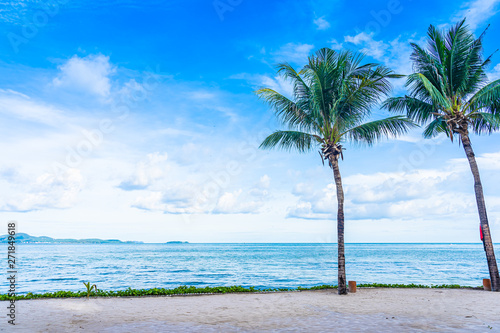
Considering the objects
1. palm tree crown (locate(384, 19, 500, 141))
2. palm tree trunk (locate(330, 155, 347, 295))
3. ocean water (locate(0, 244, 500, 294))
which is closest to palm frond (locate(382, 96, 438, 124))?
palm tree crown (locate(384, 19, 500, 141))

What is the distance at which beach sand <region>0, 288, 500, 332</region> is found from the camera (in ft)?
24.7

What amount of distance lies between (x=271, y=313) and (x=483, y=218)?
988cm

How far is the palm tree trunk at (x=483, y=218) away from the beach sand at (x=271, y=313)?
1.16 metres

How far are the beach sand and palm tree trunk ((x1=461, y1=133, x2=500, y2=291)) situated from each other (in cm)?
116

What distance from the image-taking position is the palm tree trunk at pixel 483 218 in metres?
13.3

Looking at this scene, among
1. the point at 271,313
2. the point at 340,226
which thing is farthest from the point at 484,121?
the point at 271,313

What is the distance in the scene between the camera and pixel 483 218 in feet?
44.8

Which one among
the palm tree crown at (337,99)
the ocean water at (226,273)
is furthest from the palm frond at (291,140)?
the ocean water at (226,273)

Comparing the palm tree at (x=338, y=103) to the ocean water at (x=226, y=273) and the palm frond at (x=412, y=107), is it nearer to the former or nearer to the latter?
the palm frond at (x=412, y=107)

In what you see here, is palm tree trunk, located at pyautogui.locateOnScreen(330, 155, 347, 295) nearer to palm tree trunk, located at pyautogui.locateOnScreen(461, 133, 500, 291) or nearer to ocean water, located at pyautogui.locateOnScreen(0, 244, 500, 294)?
palm tree trunk, located at pyautogui.locateOnScreen(461, 133, 500, 291)

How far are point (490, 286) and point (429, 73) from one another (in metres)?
8.99

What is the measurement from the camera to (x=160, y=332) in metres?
7.17

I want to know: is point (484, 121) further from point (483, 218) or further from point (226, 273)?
point (226, 273)

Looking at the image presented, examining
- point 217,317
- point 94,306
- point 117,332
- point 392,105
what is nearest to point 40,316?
point 94,306
